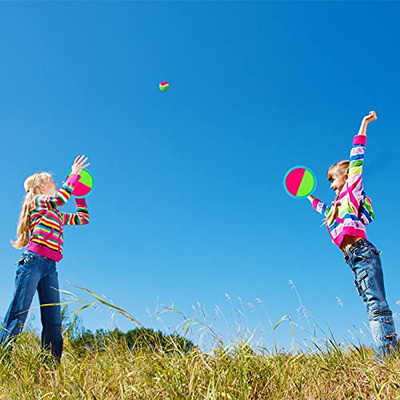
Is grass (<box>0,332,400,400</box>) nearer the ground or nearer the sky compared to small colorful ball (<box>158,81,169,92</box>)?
nearer the ground

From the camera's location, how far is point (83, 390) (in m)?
Result: 2.86

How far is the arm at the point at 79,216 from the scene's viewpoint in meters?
Result: 5.55

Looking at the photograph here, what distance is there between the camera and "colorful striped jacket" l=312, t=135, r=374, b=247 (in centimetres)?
461

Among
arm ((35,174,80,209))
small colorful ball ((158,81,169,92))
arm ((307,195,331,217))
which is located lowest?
arm ((307,195,331,217))

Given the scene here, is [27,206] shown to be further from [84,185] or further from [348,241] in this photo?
[348,241]

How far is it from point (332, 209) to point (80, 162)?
2.87 meters

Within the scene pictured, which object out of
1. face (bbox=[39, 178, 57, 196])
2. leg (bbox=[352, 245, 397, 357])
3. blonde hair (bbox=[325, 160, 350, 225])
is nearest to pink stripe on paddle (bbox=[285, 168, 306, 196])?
blonde hair (bbox=[325, 160, 350, 225])

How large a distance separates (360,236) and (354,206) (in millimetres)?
302

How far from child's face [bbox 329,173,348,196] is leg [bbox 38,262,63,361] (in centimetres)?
Answer: 306

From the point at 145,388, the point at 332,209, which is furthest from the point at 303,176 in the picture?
the point at 145,388

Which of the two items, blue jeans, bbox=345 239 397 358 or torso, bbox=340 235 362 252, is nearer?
blue jeans, bbox=345 239 397 358

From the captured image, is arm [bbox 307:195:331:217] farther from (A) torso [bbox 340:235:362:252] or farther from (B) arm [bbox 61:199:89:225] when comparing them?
(B) arm [bbox 61:199:89:225]

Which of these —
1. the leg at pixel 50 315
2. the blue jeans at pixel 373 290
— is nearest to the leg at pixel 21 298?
the leg at pixel 50 315

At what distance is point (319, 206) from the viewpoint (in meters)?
5.37
